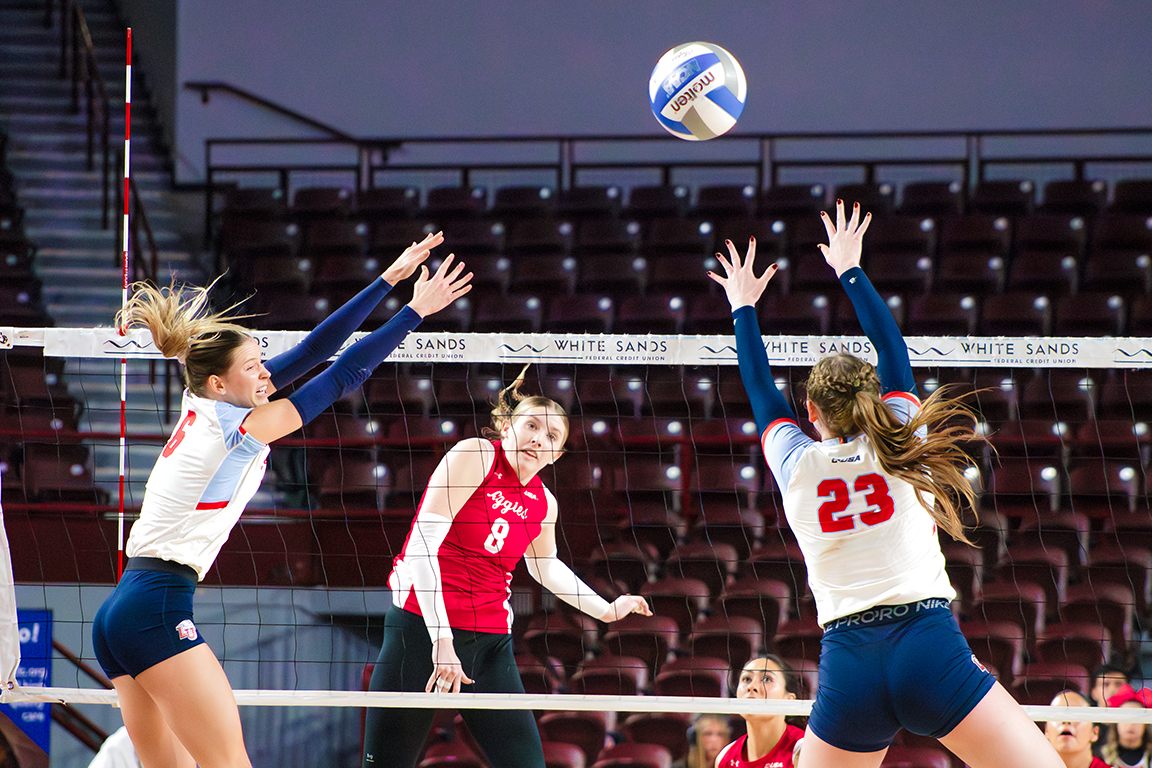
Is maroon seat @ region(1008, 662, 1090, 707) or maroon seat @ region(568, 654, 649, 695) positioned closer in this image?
maroon seat @ region(1008, 662, 1090, 707)

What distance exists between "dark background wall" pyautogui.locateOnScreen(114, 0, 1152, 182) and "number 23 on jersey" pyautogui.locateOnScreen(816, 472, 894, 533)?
997 cm

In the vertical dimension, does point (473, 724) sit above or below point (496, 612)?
below

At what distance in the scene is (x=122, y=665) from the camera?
10.5 feet

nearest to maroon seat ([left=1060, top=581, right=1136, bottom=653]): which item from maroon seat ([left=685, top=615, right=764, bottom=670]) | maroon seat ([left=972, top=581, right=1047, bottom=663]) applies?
maroon seat ([left=972, top=581, right=1047, bottom=663])

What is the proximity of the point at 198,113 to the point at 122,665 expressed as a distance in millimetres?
10339

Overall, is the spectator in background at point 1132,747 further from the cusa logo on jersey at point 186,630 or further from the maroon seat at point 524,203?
the maroon seat at point 524,203

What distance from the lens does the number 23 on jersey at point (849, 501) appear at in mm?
2928

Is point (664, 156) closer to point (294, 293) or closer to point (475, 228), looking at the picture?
point (475, 228)

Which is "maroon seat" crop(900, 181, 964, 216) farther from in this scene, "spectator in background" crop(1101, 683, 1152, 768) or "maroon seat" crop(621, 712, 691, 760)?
"spectator in background" crop(1101, 683, 1152, 768)

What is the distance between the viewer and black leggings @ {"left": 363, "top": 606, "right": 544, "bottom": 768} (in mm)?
3971

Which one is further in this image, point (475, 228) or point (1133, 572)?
point (475, 228)

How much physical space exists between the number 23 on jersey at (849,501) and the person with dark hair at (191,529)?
1.32 metres

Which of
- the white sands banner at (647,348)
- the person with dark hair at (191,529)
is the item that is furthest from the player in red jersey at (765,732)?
the person with dark hair at (191,529)

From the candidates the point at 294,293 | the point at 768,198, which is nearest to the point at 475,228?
the point at 294,293
